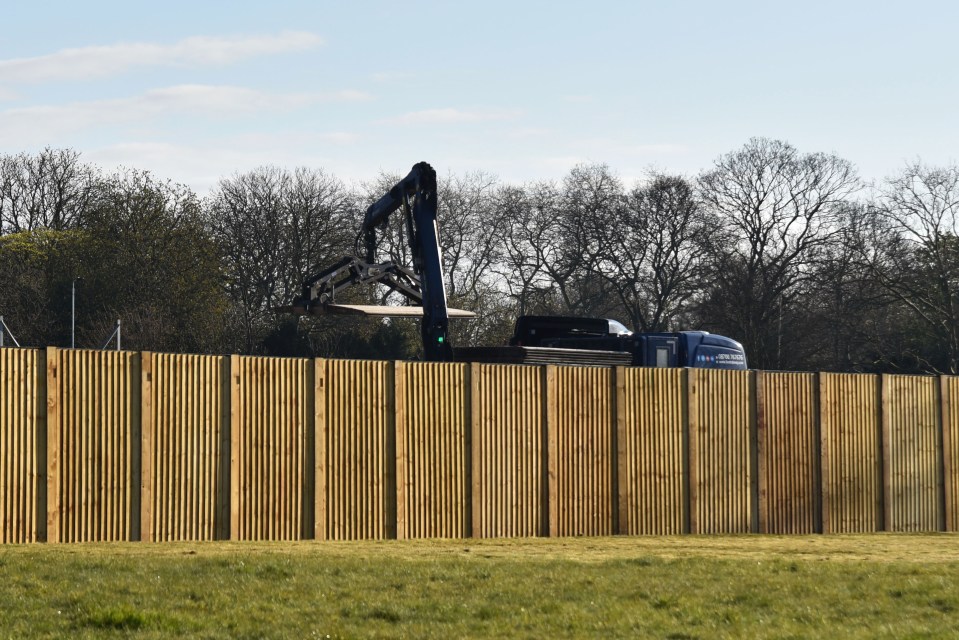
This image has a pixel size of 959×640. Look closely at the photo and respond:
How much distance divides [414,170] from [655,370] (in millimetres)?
7914

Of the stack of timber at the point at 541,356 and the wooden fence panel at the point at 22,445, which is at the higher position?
the stack of timber at the point at 541,356

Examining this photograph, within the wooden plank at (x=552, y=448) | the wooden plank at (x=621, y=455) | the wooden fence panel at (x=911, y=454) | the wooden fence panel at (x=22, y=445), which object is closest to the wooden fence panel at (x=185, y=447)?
the wooden fence panel at (x=22, y=445)

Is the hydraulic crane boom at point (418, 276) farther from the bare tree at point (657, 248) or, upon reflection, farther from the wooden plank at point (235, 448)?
the bare tree at point (657, 248)

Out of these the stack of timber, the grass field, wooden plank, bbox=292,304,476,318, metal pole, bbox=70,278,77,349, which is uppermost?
metal pole, bbox=70,278,77,349

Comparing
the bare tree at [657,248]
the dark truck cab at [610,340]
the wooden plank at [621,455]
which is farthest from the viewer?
the bare tree at [657,248]

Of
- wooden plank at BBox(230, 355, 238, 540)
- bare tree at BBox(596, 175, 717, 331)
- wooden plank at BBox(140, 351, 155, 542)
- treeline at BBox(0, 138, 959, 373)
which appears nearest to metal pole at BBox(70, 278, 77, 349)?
treeline at BBox(0, 138, 959, 373)

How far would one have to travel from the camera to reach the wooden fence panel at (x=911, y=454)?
19078mm

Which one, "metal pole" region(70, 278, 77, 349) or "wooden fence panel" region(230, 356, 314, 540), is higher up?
"metal pole" region(70, 278, 77, 349)

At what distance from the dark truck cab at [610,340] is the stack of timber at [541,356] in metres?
1.23

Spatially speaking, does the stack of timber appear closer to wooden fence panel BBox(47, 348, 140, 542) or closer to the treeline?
wooden fence panel BBox(47, 348, 140, 542)

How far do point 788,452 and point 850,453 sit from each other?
1.24 metres

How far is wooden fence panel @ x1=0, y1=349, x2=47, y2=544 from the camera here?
12.4 metres

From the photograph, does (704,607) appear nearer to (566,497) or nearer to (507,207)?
(566,497)

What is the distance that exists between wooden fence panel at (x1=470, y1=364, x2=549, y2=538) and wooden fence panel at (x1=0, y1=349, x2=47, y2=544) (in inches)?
203
